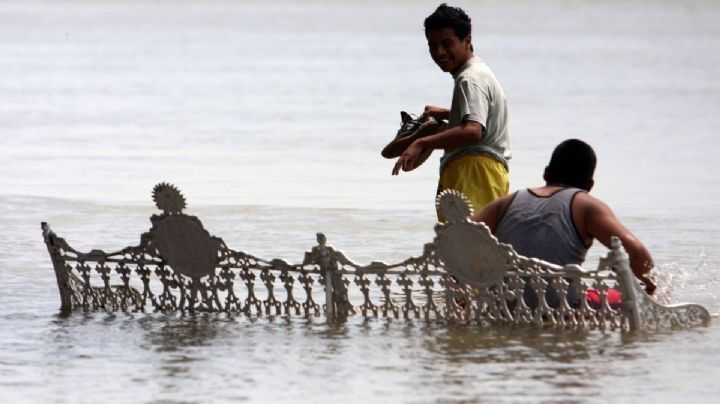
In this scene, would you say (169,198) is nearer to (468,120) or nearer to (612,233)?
(468,120)

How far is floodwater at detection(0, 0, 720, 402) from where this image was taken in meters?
8.64

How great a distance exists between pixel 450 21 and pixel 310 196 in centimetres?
690

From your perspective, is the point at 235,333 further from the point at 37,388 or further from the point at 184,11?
the point at 184,11

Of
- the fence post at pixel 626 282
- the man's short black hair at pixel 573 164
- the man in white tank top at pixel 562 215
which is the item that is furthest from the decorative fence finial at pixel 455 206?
the fence post at pixel 626 282

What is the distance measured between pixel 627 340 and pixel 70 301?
10.5 feet

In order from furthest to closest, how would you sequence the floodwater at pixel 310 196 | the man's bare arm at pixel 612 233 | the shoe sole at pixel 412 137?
the shoe sole at pixel 412 137 → the man's bare arm at pixel 612 233 → the floodwater at pixel 310 196

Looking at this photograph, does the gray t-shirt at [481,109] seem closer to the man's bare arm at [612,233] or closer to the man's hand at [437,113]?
the man's hand at [437,113]

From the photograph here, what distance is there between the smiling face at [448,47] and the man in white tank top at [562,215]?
3.13 feet

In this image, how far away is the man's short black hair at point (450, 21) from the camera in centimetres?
995

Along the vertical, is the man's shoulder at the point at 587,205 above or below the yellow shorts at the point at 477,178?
below

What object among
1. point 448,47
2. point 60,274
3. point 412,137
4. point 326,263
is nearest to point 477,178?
point 412,137

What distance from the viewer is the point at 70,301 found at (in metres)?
10.7

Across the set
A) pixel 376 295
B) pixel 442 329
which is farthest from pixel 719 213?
pixel 442 329

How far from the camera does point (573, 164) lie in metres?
9.38
